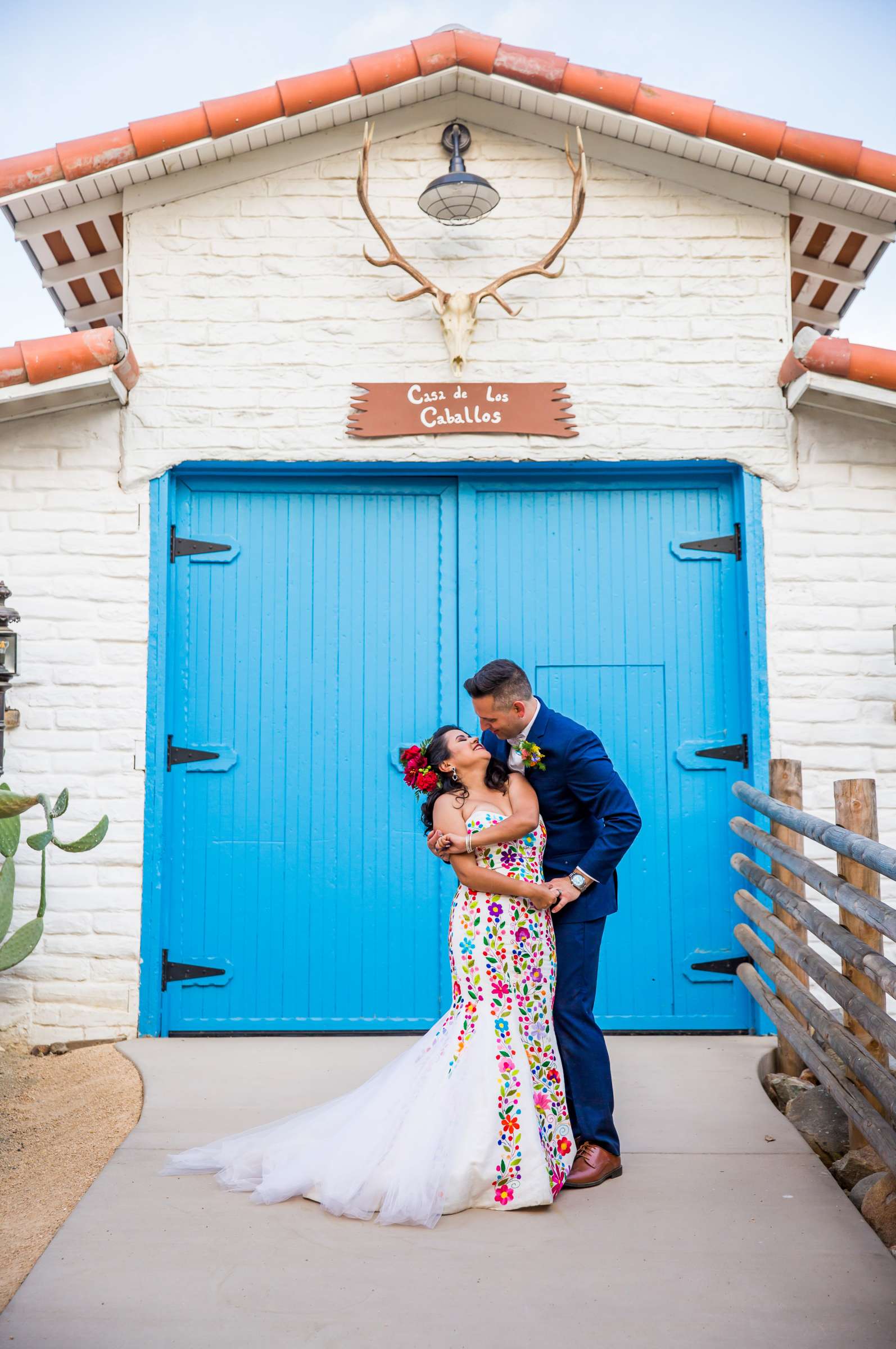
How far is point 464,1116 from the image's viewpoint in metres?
2.94

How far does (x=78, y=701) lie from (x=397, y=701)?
147 centimetres

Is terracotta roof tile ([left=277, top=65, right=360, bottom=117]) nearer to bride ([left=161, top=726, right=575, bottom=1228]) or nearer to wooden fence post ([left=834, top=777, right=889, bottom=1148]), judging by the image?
bride ([left=161, top=726, right=575, bottom=1228])

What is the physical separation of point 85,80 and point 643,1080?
816cm

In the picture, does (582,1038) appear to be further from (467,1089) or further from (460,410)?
(460,410)

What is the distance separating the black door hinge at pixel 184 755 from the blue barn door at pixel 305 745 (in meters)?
0.02

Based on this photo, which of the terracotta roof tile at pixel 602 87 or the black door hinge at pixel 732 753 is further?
the black door hinge at pixel 732 753

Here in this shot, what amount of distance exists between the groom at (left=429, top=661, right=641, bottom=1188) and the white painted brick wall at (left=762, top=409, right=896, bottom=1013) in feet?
6.02

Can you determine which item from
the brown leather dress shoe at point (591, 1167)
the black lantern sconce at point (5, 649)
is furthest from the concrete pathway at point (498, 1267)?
the black lantern sconce at point (5, 649)

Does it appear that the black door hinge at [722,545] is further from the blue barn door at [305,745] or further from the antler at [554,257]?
the antler at [554,257]

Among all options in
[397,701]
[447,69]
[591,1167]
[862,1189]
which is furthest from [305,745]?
[447,69]

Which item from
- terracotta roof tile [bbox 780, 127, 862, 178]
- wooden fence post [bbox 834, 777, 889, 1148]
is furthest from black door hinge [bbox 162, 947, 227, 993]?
terracotta roof tile [bbox 780, 127, 862, 178]

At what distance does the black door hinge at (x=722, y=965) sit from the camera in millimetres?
4855

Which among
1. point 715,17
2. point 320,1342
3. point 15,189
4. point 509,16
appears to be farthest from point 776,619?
point 509,16

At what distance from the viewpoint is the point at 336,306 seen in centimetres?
509
